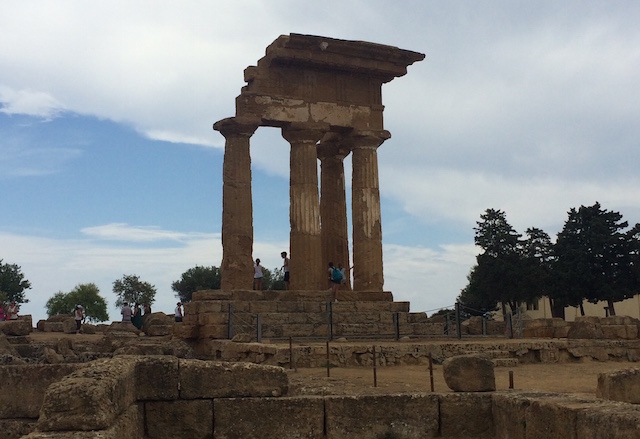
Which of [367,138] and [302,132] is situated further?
[367,138]

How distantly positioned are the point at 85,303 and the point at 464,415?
70235 millimetres

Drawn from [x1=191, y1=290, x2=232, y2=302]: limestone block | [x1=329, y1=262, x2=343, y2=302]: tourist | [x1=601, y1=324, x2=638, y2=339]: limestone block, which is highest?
[x1=329, y1=262, x2=343, y2=302]: tourist

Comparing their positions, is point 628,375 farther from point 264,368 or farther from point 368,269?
point 368,269

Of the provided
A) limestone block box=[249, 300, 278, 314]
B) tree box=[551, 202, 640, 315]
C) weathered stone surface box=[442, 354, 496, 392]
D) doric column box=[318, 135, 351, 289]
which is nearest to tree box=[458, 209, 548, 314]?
tree box=[551, 202, 640, 315]

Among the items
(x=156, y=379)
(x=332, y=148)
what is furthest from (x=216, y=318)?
(x=156, y=379)

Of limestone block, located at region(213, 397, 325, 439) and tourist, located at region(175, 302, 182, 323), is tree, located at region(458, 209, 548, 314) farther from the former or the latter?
limestone block, located at region(213, 397, 325, 439)

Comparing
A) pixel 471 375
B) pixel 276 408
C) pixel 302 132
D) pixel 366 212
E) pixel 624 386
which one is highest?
pixel 302 132

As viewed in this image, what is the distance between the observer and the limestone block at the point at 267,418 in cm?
841

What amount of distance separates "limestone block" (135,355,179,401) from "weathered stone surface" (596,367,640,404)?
15.8 feet

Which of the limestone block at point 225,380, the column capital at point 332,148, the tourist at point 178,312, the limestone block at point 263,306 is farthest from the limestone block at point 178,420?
the tourist at point 178,312

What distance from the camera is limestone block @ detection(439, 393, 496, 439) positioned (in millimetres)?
8672

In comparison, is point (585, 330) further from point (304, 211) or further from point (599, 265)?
point (599, 265)

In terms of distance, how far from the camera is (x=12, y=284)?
219ft

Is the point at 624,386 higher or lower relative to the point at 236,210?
lower
